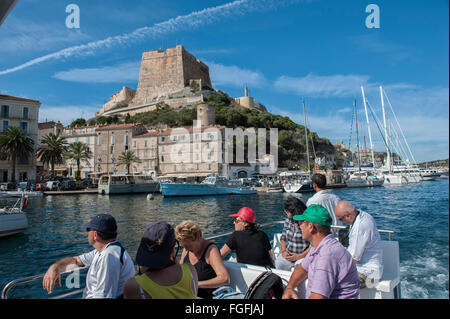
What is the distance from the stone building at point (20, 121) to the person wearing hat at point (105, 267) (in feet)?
144

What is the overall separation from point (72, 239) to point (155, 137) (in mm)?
39111

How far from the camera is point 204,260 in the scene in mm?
3043

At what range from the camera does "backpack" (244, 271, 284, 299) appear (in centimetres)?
259

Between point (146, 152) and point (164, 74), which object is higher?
point (164, 74)

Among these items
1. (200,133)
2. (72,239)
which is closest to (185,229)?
(72,239)

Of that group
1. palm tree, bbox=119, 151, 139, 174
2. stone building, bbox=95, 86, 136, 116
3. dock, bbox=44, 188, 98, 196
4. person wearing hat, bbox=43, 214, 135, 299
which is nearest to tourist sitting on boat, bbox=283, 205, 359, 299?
person wearing hat, bbox=43, 214, 135, 299

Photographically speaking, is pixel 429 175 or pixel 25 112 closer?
pixel 25 112

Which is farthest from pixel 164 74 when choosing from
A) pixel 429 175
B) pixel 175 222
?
pixel 175 222

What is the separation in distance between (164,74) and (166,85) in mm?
3322

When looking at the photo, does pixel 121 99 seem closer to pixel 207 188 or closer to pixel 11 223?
pixel 207 188

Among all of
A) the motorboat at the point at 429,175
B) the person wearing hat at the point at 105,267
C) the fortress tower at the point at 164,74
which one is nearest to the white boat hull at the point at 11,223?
the person wearing hat at the point at 105,267

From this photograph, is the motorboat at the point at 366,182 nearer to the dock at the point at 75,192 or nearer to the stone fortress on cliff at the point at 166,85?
the dock at the point at 75,192

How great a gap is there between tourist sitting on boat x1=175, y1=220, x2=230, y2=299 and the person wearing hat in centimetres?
60
